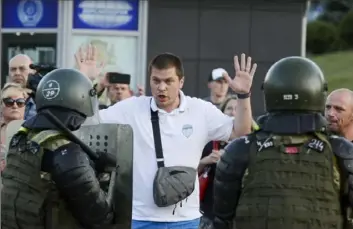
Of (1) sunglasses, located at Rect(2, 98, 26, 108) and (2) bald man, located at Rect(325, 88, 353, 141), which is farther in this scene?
(1) sunglasses, located at Rect(2, 98, 26, 108)

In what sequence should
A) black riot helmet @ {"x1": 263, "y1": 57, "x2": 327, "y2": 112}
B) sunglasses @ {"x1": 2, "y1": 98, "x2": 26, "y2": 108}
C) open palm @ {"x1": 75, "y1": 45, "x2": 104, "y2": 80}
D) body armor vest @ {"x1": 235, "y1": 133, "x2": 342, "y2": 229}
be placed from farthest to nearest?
sunglasses @ {"x1": 2, "y1": 98, "x2": 26, "y2": 108} → open palm @ {"x1": 75, "y1": 45, "x2": 104, "y2": 80} → black riot helmet @ {"x1": 263, "y1": 57, "x2": 327, "y2": 112} → body armor vest @ {"x1": 235, "y1": 133, "x2": 342, "y2": 229}

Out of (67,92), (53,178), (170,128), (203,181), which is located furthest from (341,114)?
(53,178)

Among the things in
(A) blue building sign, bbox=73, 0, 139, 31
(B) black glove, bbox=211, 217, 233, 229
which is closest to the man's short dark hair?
(B) black glove, bbox=211, 217, 233, 229

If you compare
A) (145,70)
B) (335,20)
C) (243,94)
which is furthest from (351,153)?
(335,20)

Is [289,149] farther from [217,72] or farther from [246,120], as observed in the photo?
[217,72]

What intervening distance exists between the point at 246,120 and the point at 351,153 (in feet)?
4.86

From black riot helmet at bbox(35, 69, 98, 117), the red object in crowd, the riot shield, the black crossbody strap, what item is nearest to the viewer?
black riot helmet at bbox(35, 69, 98, 117)

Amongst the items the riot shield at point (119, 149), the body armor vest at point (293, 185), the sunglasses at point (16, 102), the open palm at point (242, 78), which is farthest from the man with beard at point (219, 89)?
the body armor vest at point (293, 185)

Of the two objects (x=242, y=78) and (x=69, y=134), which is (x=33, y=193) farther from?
(x=242, y=78)

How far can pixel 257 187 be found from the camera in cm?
502

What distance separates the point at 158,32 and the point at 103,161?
8.79 meters

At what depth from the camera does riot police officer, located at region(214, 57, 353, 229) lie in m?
4.94

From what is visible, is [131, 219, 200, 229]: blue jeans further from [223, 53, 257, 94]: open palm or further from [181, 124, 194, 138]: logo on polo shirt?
[223, 53, 257, 94]: open palm

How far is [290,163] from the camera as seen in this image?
4977mm
